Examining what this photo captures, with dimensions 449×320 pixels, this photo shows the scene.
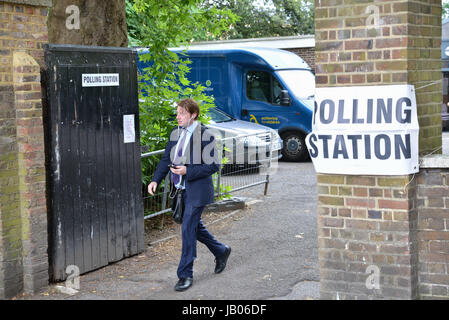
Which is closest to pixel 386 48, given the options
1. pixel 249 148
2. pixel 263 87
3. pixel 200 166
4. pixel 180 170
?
pixel 200 166

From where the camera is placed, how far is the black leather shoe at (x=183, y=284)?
21.6 ft

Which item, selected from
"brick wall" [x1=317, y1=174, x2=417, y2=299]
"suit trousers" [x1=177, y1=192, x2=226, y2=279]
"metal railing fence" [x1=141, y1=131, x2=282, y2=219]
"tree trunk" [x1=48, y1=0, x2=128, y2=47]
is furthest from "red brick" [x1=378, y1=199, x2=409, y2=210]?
"tree trunk" [x1=48, y1=0, x2=128, y2=47]

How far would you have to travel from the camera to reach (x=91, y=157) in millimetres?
7234

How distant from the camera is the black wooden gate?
6.83m

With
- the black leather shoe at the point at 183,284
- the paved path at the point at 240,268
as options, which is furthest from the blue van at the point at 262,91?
the black leather shoe at the point at 183,284

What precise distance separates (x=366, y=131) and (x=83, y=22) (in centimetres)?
484

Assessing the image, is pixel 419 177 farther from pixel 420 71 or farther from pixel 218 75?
pixel 218 75

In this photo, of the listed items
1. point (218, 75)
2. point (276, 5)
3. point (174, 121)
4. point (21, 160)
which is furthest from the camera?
point (276, 5)

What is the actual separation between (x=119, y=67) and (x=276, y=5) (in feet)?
87.7

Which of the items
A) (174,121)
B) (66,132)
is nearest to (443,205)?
(66,132)

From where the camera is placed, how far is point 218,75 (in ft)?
56.7

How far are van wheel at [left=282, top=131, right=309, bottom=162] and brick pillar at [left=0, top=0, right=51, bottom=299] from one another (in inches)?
428

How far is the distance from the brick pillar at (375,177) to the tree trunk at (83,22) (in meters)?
4.15

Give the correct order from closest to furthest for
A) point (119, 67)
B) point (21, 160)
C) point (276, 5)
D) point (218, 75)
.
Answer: point (21, 160) < point (119, 67) < point (218, 75) < point (276, 5)
